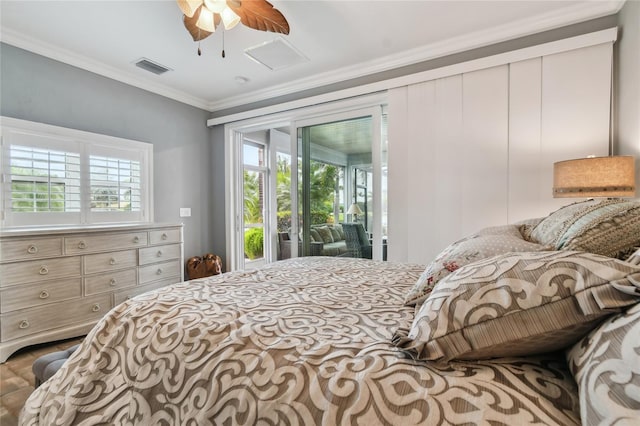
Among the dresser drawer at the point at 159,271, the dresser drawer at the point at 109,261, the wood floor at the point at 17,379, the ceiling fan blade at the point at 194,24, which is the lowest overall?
the wood floor at the point at 17,379

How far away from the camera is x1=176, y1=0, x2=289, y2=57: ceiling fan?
1.79 meters

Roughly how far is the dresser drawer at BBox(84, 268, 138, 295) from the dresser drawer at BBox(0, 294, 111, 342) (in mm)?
70

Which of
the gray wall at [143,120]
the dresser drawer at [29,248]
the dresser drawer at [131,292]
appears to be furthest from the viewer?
the dresser drawer at [131,292]

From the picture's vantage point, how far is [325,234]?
356 centimetres

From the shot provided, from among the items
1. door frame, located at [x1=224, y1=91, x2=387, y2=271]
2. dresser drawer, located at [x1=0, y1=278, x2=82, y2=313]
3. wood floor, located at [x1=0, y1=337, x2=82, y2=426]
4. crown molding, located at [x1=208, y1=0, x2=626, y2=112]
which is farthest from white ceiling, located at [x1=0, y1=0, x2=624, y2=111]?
wood floor, located at [x1=0, y1=337, x2=82, y2=426]

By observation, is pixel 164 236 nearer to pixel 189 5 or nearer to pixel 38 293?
pixel 38 293

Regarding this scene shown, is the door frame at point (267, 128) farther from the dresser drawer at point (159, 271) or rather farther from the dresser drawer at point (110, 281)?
the dresser drawer at point (110, 281)

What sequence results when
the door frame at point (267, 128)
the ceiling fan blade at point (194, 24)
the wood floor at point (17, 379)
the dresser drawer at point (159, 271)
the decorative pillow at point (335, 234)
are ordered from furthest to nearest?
the decorative pillow at point (335, 234)
the door frame at point (267, 128)
the dresser drawer at point (159, 271)
the ceiling fan blade at point (194, 24)
the wood floor at point (17, 379)

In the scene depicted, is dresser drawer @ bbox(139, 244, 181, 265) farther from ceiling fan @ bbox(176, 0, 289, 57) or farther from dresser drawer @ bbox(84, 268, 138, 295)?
ceiling fan @ bbox(176, 0, 289, 57)

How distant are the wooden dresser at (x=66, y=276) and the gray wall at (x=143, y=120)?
0.85 m

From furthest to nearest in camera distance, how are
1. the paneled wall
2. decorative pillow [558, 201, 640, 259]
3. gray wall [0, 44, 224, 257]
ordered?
gray wall [0, 44, 224, 257] < the paneled wall < decorative pillow [558, 201, 640, 259]

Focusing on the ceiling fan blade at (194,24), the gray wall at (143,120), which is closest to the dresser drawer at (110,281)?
the gray wall at (143,120)

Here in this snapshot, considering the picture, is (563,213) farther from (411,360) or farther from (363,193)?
(363,193)

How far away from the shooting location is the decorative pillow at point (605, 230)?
2.62 ft
